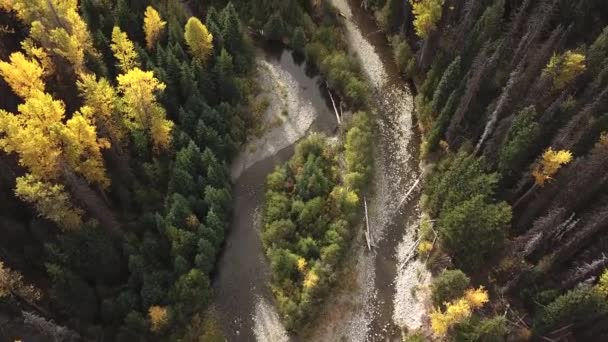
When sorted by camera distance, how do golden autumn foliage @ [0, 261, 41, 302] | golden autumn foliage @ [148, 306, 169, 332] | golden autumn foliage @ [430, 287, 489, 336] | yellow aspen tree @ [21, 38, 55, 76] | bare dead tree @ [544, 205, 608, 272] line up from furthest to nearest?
yellow aspen tree @ [21, 38, 55, 76] < bare dead tree @ [544, 205, 608, 272] < golden autumn foliage @ [430, 287, 489, 336] < golden autumn foliage @ [148, 306, 169, 332] < golden autumn foliage @ [0, 261, 41, 302]

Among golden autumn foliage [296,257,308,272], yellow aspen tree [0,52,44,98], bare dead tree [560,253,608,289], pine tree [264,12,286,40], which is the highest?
yellow aspen tree [0,52,44,98]

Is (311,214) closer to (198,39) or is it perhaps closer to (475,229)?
(475,229)

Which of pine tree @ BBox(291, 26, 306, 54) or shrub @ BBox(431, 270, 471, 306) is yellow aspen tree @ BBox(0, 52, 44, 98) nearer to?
pine tree @ BBox(291, 26, 306, 54)

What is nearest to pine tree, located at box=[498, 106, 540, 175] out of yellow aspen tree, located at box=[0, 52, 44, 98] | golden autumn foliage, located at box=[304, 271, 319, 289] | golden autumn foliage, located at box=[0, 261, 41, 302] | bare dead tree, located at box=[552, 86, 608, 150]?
bare dead tree, located at box=[552, 86, 608, 150]

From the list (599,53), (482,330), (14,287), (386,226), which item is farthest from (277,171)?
(599,53)

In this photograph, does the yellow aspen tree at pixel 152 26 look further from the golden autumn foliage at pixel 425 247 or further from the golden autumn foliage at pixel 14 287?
the golden autumn foliage at pixel 425 247

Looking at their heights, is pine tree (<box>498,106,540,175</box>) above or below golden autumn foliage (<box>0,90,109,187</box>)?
below

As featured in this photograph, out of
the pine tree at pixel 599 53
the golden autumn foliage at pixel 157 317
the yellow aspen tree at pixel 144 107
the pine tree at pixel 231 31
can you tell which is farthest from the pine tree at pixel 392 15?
the golden autumn foliage at pixel 157 317
